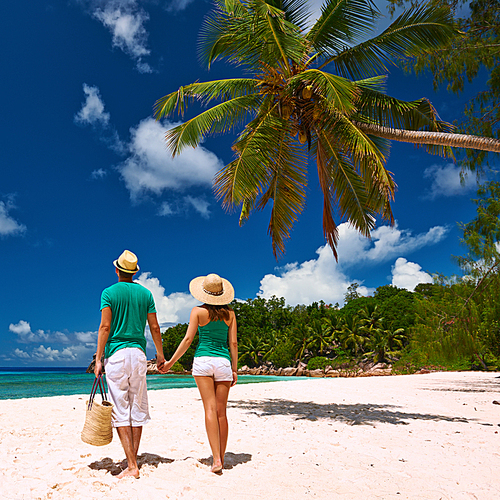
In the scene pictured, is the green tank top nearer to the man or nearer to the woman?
the woman

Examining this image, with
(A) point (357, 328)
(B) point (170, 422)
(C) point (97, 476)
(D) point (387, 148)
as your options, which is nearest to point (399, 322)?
(A) point (357, 328)

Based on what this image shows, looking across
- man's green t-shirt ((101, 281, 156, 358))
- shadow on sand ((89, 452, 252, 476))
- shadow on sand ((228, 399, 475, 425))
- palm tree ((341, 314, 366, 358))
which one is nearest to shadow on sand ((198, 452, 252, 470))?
shadow on sand ((89, 452, 252, 476))

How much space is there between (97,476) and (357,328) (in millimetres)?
42978

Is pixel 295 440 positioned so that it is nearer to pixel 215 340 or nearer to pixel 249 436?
pixel 249 436

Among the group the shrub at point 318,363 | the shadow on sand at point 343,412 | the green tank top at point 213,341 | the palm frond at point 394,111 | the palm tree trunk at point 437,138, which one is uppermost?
the palm frond at point 394,111

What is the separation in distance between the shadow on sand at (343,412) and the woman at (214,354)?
Answer: 11.5ft

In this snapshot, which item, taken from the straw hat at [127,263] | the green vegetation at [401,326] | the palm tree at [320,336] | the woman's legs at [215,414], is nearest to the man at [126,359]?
the straw hat at [127,263]

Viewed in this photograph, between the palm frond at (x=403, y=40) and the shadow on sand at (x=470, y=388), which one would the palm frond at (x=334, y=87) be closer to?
the palm frond at (x=403, y=40)

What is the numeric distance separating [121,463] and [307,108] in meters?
7.04

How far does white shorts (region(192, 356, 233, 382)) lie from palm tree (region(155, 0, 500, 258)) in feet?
15.3

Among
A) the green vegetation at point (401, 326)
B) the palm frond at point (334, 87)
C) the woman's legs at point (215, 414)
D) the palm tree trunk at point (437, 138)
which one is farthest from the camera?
the green vegetation at point (401, 326)

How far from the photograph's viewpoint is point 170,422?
266 inches

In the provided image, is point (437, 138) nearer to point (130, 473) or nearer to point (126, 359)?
point (126, 359)

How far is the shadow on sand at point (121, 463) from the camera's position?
3955 mm
